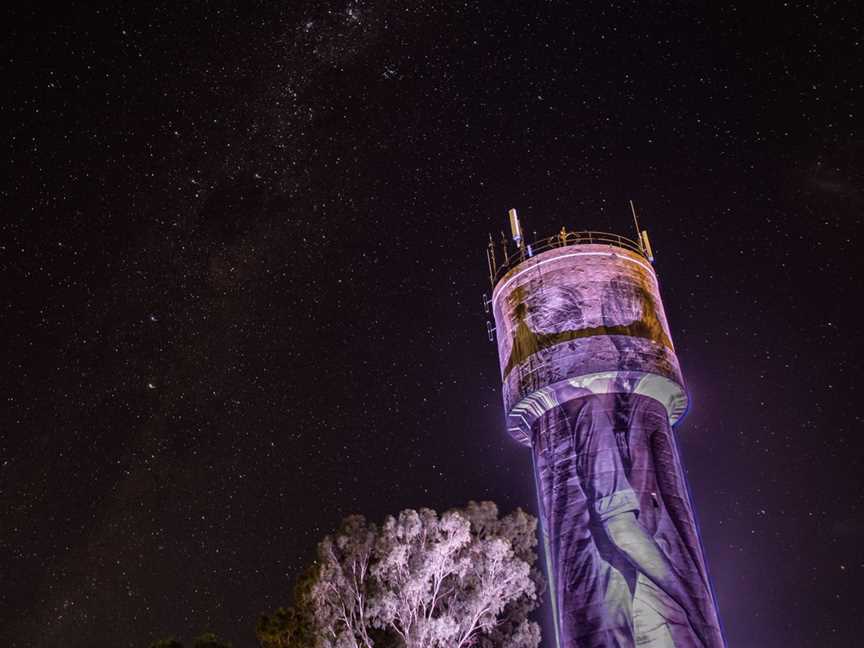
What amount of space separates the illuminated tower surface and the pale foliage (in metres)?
2.95

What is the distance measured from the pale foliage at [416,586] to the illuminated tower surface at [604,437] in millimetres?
2948

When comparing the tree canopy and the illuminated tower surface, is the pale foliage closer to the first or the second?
the tree canopy

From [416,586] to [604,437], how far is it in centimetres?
747

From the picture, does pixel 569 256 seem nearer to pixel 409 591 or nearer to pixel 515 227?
pixel 515 227

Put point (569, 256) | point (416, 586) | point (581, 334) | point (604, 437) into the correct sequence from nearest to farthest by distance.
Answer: point (604, 437)
point (581, 334)
point (416, 586)
point (569, 256)

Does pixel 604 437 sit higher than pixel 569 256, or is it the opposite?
pixel 569 256

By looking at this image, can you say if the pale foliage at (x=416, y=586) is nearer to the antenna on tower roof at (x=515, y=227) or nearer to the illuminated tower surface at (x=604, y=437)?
the illuminated tower surface at (x=604, y=437)

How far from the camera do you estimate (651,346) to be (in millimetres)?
26828

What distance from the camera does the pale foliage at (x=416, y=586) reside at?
27.1m

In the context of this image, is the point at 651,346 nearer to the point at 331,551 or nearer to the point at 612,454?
the point at 612,454

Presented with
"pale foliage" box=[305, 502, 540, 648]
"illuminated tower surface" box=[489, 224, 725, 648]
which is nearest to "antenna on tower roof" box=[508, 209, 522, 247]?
"illuminated tower surface" box=[489, 224, 725, 648]

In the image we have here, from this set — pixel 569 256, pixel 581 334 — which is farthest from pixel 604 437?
pixel 569 256

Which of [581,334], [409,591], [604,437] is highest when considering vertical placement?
[581,334]

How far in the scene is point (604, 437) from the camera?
25.6 m
